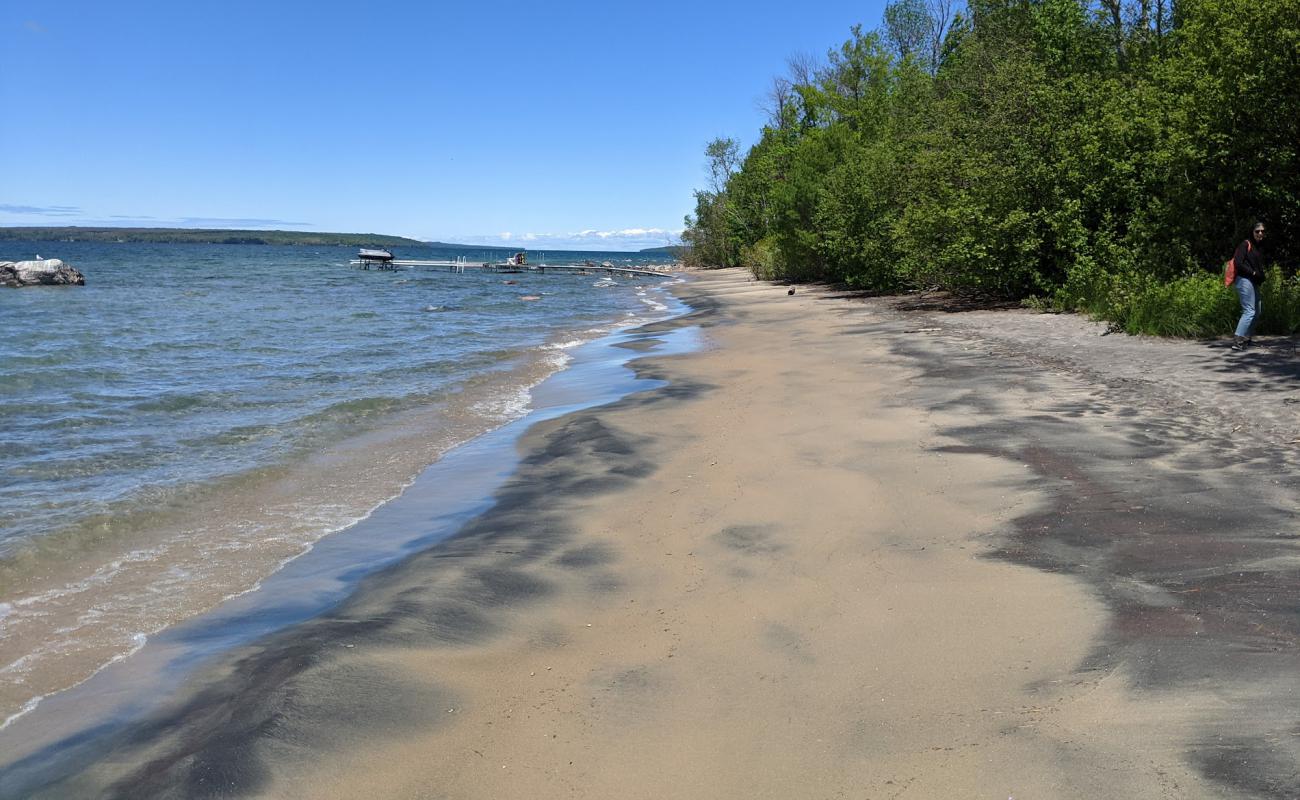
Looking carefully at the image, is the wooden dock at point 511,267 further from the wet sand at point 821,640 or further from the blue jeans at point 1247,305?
the wet sand at point 821,640

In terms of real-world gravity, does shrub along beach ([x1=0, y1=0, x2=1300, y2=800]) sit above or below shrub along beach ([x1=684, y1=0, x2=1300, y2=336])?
below

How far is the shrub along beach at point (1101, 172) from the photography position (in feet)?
43.7

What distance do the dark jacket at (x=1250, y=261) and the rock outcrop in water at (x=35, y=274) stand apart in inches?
2006

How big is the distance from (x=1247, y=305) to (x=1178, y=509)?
7.45 m

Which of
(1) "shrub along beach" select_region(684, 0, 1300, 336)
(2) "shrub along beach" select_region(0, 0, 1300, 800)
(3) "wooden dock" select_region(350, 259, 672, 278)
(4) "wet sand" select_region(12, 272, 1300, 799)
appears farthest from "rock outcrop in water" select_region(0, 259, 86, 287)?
(4) "wet sand" select_region(12, 272, 1300, 799)

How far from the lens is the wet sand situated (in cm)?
321

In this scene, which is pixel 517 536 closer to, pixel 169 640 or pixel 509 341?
pixel 169 640

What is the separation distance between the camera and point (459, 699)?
3.90 metres

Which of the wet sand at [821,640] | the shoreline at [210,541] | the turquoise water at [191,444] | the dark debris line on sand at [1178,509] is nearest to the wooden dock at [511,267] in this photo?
the turquoise water at [191,444]

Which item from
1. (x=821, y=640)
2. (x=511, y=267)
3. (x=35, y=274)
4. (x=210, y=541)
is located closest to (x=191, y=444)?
(x=210, y=541)

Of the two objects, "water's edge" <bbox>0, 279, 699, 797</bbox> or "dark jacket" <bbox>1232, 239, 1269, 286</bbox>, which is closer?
"water's edge" <bbox>0, 279, 699, 797</bbox>

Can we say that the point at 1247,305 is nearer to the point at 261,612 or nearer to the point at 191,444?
the point at 261,612

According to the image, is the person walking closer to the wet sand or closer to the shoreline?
the wet sand

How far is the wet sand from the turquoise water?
1.39 meters
